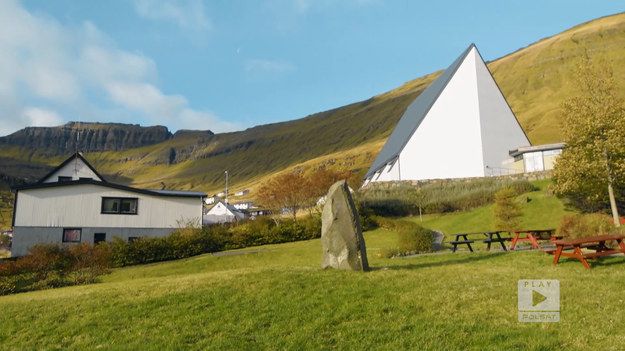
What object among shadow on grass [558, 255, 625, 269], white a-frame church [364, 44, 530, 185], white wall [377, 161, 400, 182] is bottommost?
shadow on grass [558, 255, 625, 269]

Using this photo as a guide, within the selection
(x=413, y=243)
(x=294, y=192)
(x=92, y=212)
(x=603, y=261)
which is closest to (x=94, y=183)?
(x=92, y=212)

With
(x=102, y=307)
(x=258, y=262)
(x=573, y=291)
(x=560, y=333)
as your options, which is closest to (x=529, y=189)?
(x=258, y=262)

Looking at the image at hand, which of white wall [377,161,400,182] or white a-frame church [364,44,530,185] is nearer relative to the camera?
white a-frame church [364,44,530,185]

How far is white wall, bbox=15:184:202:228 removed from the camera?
109 feet

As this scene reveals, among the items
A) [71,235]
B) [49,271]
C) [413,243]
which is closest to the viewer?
[413,243]

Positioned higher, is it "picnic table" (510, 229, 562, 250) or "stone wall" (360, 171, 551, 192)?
"stone wall" (360, 171, 551, 192)

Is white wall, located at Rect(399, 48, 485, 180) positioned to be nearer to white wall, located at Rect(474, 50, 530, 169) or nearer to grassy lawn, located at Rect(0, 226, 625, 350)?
white wall, located at Rect(474, 50, 530, 169)

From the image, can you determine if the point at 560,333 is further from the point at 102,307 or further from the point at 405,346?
the point at 102,307

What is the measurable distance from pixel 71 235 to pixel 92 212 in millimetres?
2415

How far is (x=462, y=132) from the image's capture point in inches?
1704

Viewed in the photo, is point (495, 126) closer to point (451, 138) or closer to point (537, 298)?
point (451, 138)

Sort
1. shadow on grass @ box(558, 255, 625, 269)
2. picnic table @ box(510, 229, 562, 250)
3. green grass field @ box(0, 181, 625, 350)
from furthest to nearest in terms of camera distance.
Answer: picnic table @ box(510, 229, 562, 250)
shadow on grass @ box(558, 255, 625, 269)
green grass field @ box(0, 181, 625, 350)
